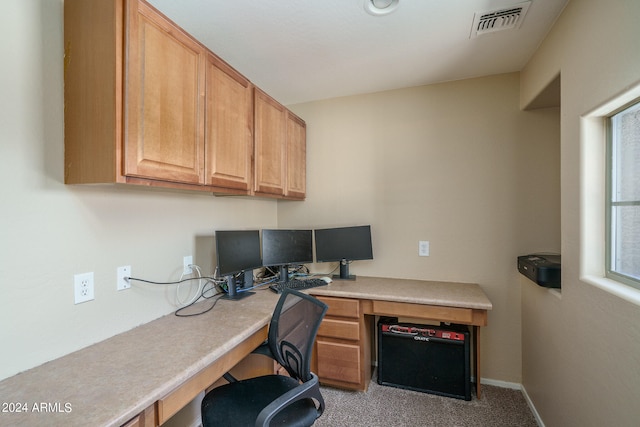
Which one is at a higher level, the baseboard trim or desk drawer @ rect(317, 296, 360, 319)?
desk drawer @ rect(317, 296, 360, 319)

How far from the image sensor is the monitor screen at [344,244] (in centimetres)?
256

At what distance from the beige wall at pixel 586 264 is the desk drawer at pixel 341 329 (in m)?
1.22

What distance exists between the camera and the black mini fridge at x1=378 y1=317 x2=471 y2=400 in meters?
2.10

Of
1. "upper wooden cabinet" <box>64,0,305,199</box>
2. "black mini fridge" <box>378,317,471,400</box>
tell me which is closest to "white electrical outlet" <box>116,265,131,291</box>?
"upper wooden cabinet" <box>64,0,305,199</box>

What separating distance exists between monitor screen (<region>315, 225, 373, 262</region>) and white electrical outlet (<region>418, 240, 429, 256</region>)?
440 millimetres

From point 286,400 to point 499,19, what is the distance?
2.32 m

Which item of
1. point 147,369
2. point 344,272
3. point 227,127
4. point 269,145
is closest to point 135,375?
point 147,369

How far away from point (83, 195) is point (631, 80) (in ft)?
7.60

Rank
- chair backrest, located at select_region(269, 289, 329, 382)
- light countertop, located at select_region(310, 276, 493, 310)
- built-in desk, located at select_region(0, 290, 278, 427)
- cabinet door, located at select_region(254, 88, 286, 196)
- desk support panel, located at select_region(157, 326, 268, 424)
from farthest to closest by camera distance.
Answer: cabinet door, located at select_region(254, 88, 286, 196)
light countertop, located at select_region(310, 276, 493, 310)
chair backrest, located at select_region(269, 289, 329, 382)
desk support panel, located at select_region(157, 326, 268, 424)
built-in desk, located at select_region(0, 290, 278, 427)

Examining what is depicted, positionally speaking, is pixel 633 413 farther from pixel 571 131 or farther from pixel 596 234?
pixel 571 131

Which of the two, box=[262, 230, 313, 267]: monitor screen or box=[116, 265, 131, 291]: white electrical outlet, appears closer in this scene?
box=[116, 265, 131, 291]: white electrical outlet

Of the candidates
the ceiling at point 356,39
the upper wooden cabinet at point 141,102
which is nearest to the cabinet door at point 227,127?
the upper wooden cabinet at point 141,102

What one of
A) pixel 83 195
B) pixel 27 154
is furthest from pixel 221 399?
pixel 27 154

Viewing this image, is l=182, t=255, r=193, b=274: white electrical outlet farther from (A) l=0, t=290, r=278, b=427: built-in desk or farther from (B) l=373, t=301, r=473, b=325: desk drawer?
(B) l=373, t=301, r=473, b=325: desk drawer
